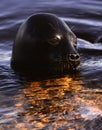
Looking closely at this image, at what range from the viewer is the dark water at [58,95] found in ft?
12.8

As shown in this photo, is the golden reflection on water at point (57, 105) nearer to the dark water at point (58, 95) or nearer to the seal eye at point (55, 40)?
the dark water at point (58, 95)

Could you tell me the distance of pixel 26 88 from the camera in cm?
490

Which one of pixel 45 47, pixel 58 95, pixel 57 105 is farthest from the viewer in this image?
pixel 45 47

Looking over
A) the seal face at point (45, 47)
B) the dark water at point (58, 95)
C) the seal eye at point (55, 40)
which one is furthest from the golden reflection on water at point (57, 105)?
the seal eye at point (55, 40)

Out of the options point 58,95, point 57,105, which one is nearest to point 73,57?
point 58,95

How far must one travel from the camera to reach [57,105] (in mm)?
4324

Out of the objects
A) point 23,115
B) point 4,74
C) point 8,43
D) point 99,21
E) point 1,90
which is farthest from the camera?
point 99,21

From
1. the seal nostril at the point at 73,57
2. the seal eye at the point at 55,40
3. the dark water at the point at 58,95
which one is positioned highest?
the seal eye at the point at 55,40

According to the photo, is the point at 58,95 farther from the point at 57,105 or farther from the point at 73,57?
the point at 73,57

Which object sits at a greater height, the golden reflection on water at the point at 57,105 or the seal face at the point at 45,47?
the seal face at the point at 45,47

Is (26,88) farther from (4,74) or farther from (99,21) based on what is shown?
(99,21)

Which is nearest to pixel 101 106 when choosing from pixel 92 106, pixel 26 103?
pixel 92 106

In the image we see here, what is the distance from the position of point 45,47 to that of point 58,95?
0.67m

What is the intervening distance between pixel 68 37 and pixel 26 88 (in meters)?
0.79
